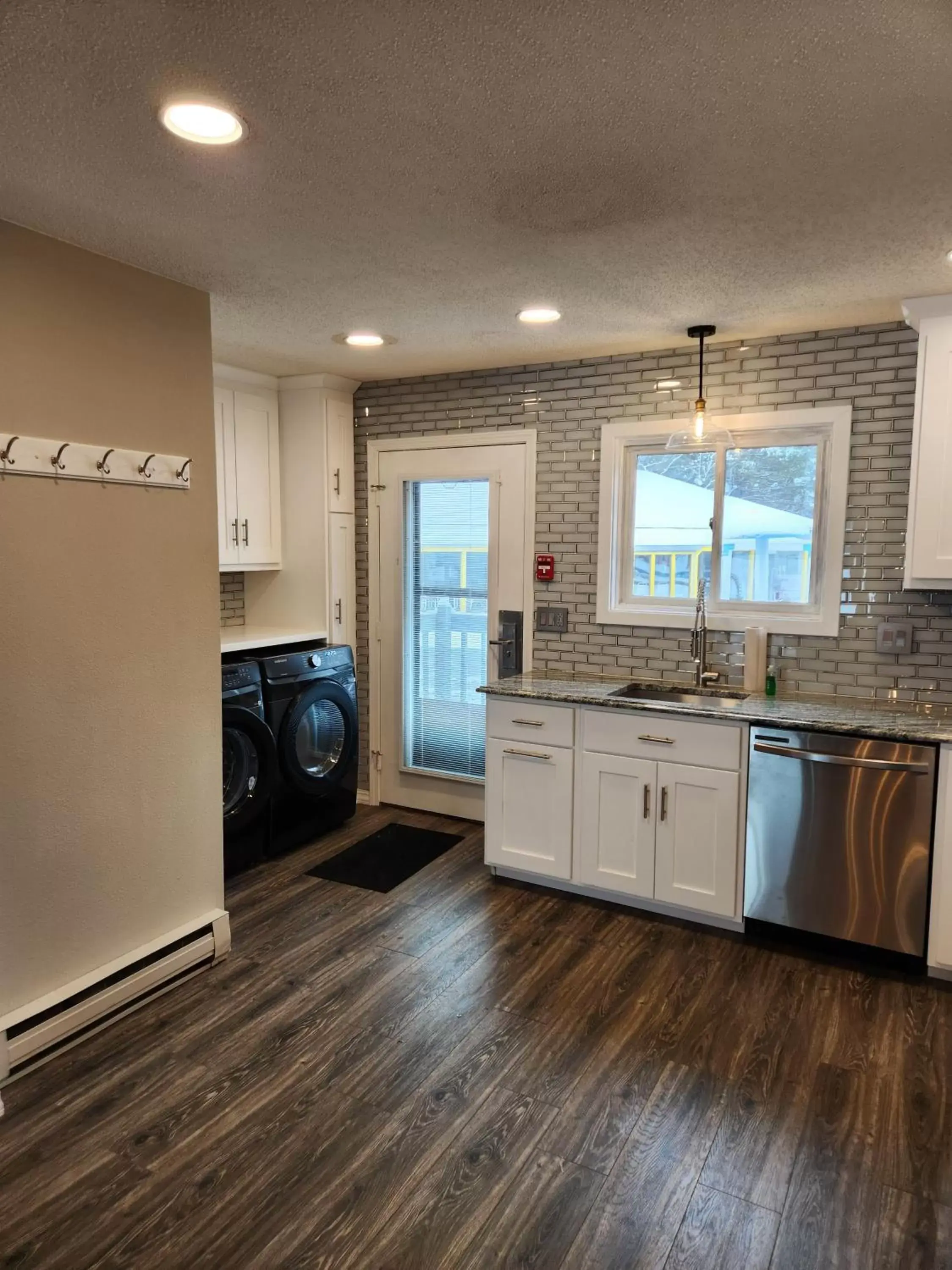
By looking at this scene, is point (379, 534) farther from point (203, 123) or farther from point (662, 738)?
point (203, 123)

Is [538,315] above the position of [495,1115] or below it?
above

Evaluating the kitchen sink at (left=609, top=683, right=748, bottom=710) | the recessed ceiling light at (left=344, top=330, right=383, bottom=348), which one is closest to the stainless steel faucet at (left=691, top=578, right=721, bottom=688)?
the kitchen sink at (left=609, top=683, right=748, bottom=710)

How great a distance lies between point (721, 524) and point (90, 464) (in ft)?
8.35

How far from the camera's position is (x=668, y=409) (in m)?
3.68

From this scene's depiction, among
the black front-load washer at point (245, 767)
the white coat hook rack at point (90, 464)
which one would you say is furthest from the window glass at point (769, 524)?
the white coat hook rack at point (90, 464)

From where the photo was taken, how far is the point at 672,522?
3.76 meters

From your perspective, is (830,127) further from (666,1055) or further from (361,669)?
(361,669)

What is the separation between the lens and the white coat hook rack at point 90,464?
2211 mm

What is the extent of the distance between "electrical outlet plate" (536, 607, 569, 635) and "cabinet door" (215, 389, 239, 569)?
1.55 meters

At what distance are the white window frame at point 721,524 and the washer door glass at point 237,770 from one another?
5.73 ft

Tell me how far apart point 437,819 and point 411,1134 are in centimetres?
239

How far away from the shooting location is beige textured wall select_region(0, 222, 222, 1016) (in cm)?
226

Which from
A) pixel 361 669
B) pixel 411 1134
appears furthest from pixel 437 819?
pixel 411 1134

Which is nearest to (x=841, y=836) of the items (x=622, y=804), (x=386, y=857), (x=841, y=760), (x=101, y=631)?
(x=841, y=760)
